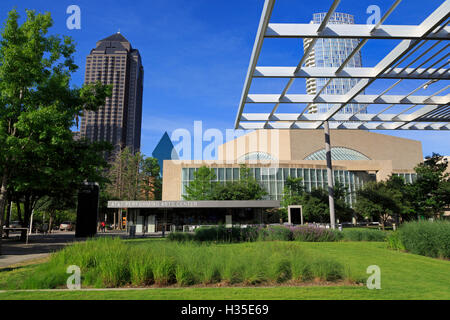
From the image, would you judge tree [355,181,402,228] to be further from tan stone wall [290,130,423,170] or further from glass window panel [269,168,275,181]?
tan stone wall [290,130,423,170]

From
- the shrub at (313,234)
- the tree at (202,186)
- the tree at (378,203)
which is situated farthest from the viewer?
the tree at (202,186)

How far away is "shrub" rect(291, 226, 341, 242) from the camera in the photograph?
18562 mm

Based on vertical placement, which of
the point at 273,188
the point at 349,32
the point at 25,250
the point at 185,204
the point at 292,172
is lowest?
the point at 25,250

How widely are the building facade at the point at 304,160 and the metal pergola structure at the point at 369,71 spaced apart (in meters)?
25.6

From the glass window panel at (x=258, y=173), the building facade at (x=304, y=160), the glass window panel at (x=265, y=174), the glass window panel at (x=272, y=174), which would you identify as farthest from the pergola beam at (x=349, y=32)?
the glass window panel at (x=272, y=174)

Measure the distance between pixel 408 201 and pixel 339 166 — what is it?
761 inches

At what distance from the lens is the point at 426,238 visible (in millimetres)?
12930

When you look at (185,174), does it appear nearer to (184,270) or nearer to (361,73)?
(361,73)

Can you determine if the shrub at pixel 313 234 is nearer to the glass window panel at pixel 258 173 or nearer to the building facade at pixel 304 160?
the building facade at pixel 304 160

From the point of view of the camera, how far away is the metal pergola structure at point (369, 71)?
10.7m

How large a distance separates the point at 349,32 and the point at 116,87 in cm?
15486

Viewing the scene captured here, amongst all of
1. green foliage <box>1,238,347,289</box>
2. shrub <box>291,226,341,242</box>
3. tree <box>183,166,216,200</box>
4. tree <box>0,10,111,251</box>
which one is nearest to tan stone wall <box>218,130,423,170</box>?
tree <box>183,166,216,200</box>

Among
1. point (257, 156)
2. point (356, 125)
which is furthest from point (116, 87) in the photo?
point (356, 125)

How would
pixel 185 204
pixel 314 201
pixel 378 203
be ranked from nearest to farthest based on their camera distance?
pixel 185 204 → pixel 378 203 → pixel 314 201
